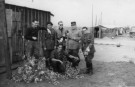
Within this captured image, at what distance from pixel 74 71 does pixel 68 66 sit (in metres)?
0.33

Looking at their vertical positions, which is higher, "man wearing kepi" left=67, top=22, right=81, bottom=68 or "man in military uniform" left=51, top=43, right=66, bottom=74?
"man wearing kepi" left=67, top=22, right=81, bottom=68

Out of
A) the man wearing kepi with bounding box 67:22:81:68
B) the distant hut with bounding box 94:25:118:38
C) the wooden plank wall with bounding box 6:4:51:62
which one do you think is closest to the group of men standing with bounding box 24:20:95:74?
the man wearing kepi with bounding box 67:22:81:68

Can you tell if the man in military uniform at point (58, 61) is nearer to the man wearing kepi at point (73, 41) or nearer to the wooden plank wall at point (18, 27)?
the man wearing kepi at point (73, 41)

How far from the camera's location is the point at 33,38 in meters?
7.60

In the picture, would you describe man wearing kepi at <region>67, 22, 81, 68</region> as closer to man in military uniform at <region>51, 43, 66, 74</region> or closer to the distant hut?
man in military uniform at <region>51, 43, 66, 74</region>

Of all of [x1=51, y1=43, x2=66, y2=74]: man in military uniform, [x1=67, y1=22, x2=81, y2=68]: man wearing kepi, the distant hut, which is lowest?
[x1=51, y1=43, x2=66, y2=74]: man in military uniform

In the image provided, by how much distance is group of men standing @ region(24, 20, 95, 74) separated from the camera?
7261mm

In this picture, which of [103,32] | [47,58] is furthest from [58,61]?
[103,32]

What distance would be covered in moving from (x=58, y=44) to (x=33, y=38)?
3.17 feet

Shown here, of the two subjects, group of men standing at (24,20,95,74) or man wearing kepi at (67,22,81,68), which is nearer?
group of men standing at (24,20,95,74)

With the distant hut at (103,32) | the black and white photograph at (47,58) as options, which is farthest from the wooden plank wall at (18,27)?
the distant hut at (103,32)

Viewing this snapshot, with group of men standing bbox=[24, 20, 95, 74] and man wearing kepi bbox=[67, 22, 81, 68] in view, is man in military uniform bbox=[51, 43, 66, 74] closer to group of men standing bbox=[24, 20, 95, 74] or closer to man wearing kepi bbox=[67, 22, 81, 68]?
group of men standing bbox=[24, 20, 95, 74]

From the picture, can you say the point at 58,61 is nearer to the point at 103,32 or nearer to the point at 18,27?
the point at 18,27

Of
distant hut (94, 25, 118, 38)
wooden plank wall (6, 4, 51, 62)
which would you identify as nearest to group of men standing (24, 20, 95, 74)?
wooden plank wall (6, 4, 51, 62)
